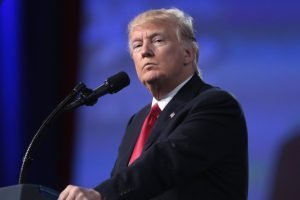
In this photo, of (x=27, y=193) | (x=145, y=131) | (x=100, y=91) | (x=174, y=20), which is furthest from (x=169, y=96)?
(x=27, y=193)

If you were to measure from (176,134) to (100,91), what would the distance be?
1.03 feet

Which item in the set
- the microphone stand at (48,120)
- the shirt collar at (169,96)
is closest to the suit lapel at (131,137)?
the shirt collar at (169,96)

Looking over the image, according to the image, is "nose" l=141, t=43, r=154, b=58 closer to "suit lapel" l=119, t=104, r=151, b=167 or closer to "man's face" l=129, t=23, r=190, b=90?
"man's face" l=129, t=23, r=190, b=90

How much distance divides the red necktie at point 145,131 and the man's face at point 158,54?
10 centimetres

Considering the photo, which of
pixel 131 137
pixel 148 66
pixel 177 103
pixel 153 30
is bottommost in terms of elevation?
pixel 131 137

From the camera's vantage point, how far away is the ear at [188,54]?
2.36m

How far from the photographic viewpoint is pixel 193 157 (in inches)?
69.8

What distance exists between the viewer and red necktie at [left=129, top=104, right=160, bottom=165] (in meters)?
2.20

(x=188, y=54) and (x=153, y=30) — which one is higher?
(x=153, y=30)

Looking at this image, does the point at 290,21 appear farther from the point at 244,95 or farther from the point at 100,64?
the point at 100,64

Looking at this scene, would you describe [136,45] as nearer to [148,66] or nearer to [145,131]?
[148,66]

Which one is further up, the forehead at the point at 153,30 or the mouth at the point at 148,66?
the forehead at the point at 153,30

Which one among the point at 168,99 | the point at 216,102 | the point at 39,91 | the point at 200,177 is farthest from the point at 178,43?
the point at 39,91

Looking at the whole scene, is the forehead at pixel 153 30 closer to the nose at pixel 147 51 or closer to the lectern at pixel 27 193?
the nose at pixel 147 51
